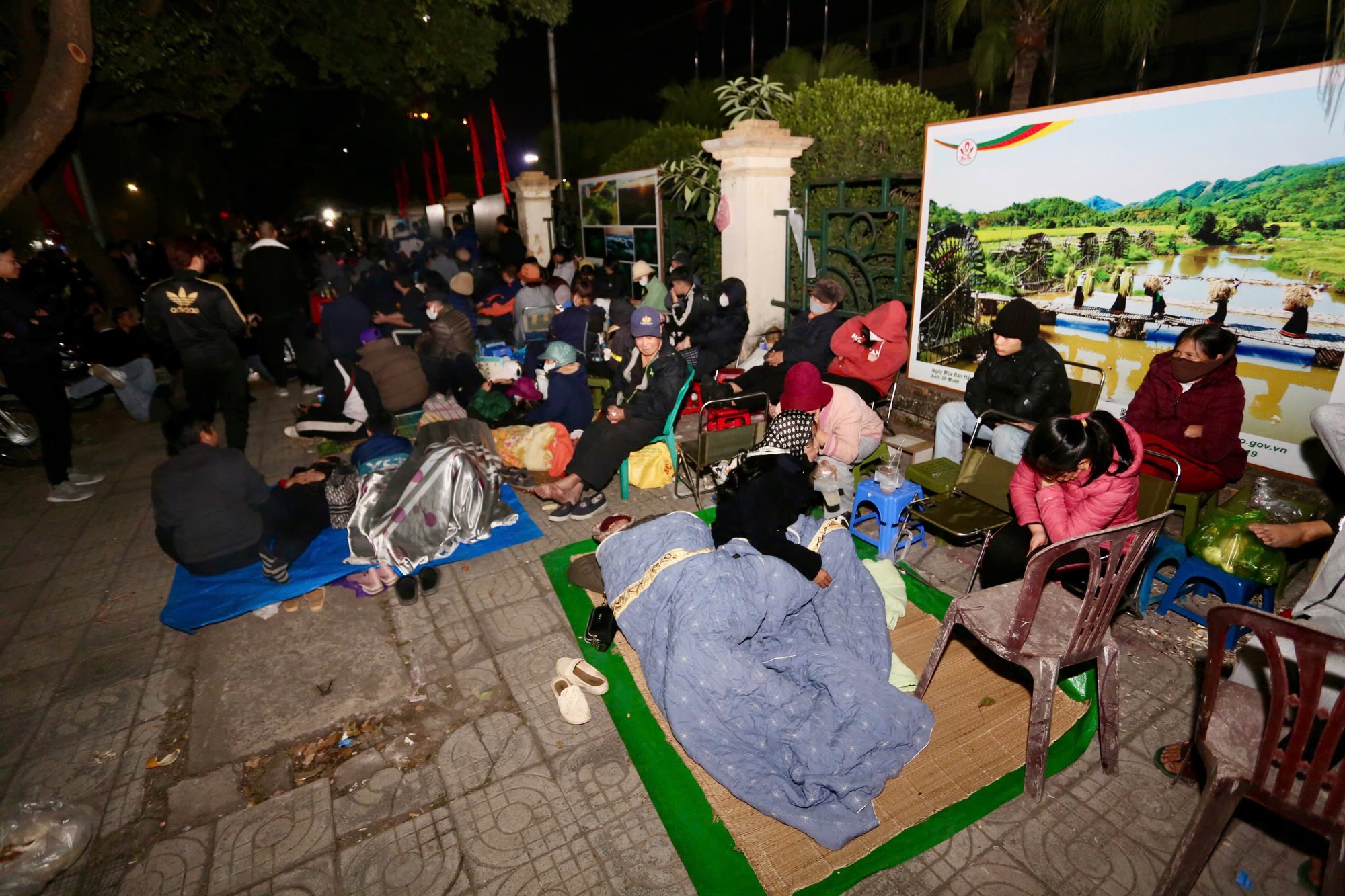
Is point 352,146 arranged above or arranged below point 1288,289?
above

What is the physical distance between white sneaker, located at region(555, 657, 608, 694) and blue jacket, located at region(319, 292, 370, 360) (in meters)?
5.83

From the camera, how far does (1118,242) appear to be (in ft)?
17.3

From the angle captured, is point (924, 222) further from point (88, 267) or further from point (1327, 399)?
point (88, 267)

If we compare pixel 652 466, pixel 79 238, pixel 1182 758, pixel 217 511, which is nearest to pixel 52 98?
pixel 79 238

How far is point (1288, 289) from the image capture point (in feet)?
14.6

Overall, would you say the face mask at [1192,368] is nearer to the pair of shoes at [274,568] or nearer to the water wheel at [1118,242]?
the water wheel at [1118,242]

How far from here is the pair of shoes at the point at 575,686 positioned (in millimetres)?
3453

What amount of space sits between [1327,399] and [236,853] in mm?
7050

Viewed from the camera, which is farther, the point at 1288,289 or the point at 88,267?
the point at 88,267

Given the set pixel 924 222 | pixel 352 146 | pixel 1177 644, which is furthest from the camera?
pixel 352 146

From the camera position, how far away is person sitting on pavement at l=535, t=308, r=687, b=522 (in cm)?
572

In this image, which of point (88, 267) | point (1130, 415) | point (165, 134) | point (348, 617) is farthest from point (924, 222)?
point (165, 134)

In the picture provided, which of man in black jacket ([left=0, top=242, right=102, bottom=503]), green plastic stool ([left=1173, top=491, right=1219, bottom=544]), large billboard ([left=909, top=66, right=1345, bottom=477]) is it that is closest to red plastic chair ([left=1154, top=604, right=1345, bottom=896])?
green plastic stool ([left=1173, top=491, right=1219, bottom=544])

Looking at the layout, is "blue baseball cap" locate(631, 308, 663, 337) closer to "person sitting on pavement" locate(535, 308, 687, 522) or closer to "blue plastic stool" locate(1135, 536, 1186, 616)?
"person sitting on pavement" locate(535, 308, 687, 522)
